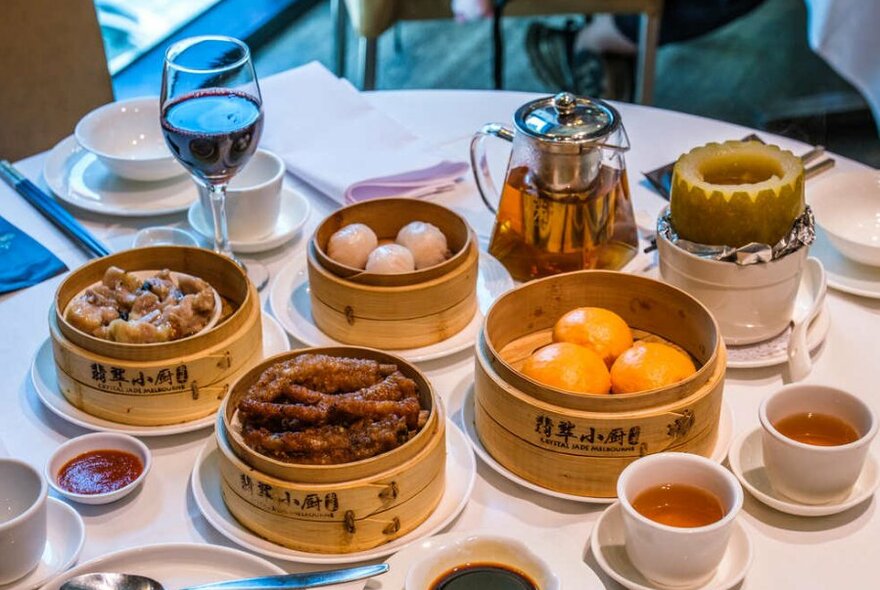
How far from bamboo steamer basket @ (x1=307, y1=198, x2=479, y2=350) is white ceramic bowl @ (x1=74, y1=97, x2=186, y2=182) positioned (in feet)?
1.69

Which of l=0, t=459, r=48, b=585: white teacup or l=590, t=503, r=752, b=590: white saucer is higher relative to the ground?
l=0, t=459, r=48, b=585: white teacup

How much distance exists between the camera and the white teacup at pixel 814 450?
1202 millimetres

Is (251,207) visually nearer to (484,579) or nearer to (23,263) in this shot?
(23,263)

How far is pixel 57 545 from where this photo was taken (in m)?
1.21

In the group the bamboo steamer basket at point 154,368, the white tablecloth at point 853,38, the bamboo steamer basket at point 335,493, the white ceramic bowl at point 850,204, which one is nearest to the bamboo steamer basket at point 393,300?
the bamboo steamer basket at point 154,368

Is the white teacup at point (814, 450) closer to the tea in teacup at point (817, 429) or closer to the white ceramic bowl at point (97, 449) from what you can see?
the tea in teacup at point (817, 429)

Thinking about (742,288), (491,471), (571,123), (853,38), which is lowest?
(853,38)

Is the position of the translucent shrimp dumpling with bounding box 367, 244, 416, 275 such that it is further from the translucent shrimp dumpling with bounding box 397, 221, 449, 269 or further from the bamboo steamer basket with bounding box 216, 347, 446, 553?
the bamboo steamer basket with bounding box 216, 347, 446, 553

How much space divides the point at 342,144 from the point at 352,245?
0.49 meters

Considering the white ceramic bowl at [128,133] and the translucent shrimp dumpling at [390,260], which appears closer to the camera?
the translucent shrimp dumpling at [390,260]

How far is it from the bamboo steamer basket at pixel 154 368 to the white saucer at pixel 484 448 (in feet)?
0.93

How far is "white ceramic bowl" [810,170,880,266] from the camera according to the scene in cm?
177

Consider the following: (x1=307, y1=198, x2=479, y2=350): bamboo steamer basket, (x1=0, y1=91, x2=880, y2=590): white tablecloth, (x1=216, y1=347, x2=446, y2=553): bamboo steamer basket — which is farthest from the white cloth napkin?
(x1=216, y1=347, x2=446, y2=553): bamboo steamer basket

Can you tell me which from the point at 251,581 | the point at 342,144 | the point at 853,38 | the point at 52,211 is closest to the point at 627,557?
the point at 251,581
